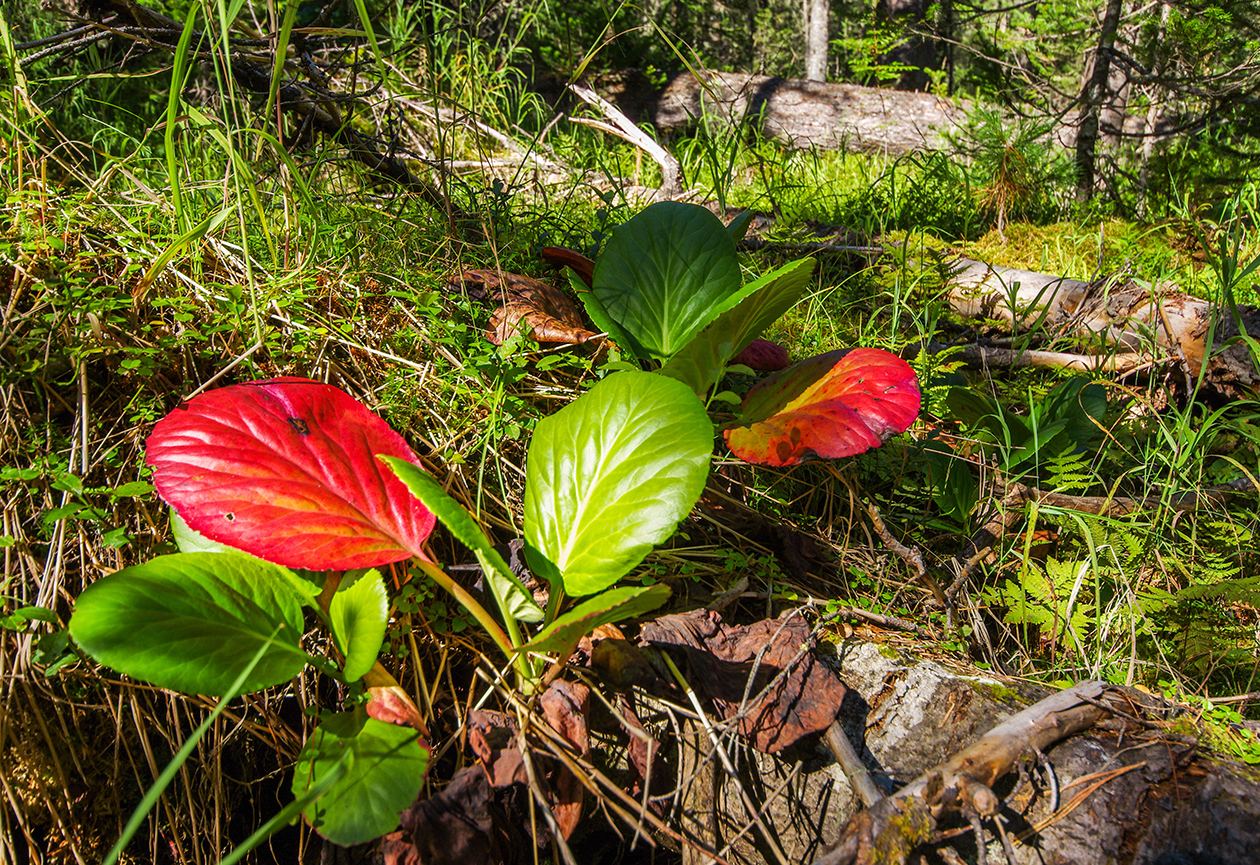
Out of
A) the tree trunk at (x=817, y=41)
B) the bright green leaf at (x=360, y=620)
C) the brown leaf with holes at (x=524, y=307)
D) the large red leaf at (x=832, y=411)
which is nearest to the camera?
the bright green leaf at (x=360, y=620)

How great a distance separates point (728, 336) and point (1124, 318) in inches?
66.0

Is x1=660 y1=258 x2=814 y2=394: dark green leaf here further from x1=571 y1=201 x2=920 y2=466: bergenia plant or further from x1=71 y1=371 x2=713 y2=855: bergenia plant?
x1=71 y1=371 x2=713 y2=855: bergenia plant

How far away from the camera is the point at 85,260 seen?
1.34m

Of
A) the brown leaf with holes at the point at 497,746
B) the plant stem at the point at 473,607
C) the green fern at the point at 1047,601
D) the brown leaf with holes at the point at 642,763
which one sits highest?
the plant stem at the point at 473,607

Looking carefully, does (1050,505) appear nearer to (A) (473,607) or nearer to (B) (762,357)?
(B) (762,357)

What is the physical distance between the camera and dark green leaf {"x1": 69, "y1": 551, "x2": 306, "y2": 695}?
776 millimetres

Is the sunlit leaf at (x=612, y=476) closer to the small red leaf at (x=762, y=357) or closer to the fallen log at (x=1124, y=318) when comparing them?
the small red leaf at (x=762, y=357)

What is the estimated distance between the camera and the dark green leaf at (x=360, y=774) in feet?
2.53

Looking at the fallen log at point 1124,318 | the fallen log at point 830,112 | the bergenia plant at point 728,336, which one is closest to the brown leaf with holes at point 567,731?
the bergenia plant at point 728,336

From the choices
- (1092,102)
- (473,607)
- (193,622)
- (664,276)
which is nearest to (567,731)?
(473,607)

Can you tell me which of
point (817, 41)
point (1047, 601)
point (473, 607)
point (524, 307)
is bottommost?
point (1047, 601)

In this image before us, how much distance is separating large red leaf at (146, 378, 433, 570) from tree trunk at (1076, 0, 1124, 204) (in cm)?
450

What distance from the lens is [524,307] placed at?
59.4 inches

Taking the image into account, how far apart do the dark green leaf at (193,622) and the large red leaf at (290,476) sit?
0.06 metres
